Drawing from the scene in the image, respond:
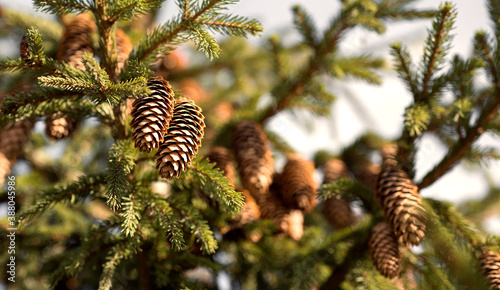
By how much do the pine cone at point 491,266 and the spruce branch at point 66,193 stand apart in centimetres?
123

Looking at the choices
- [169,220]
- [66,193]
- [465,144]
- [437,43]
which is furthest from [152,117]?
[465,144]

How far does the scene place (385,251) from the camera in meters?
1.30

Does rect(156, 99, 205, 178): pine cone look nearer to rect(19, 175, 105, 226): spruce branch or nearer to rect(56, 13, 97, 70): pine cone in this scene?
rect(19, 175, 105, 226): spruce branch

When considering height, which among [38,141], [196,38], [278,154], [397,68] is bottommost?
[38,141]

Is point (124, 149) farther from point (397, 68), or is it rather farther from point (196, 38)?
point (397, 68)

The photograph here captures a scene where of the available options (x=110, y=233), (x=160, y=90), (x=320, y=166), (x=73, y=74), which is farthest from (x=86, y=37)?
(x=320, y=166)

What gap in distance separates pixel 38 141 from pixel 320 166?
5.39 feet

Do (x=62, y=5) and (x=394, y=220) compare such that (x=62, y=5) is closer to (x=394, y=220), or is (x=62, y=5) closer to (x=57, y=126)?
(x=57, y=126)

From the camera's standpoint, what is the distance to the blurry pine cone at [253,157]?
1.57 metres

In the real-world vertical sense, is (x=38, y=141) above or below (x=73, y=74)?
below

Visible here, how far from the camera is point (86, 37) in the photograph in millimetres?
1573

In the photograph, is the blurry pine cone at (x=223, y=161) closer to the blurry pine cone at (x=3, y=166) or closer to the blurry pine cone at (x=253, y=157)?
the blurry pine cone at (x=253, y=157)

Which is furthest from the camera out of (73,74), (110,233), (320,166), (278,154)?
(320,166)

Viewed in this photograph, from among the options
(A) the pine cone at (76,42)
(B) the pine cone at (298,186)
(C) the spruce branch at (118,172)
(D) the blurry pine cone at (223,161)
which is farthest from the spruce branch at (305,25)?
(C) the spruce branch at (118,172)
